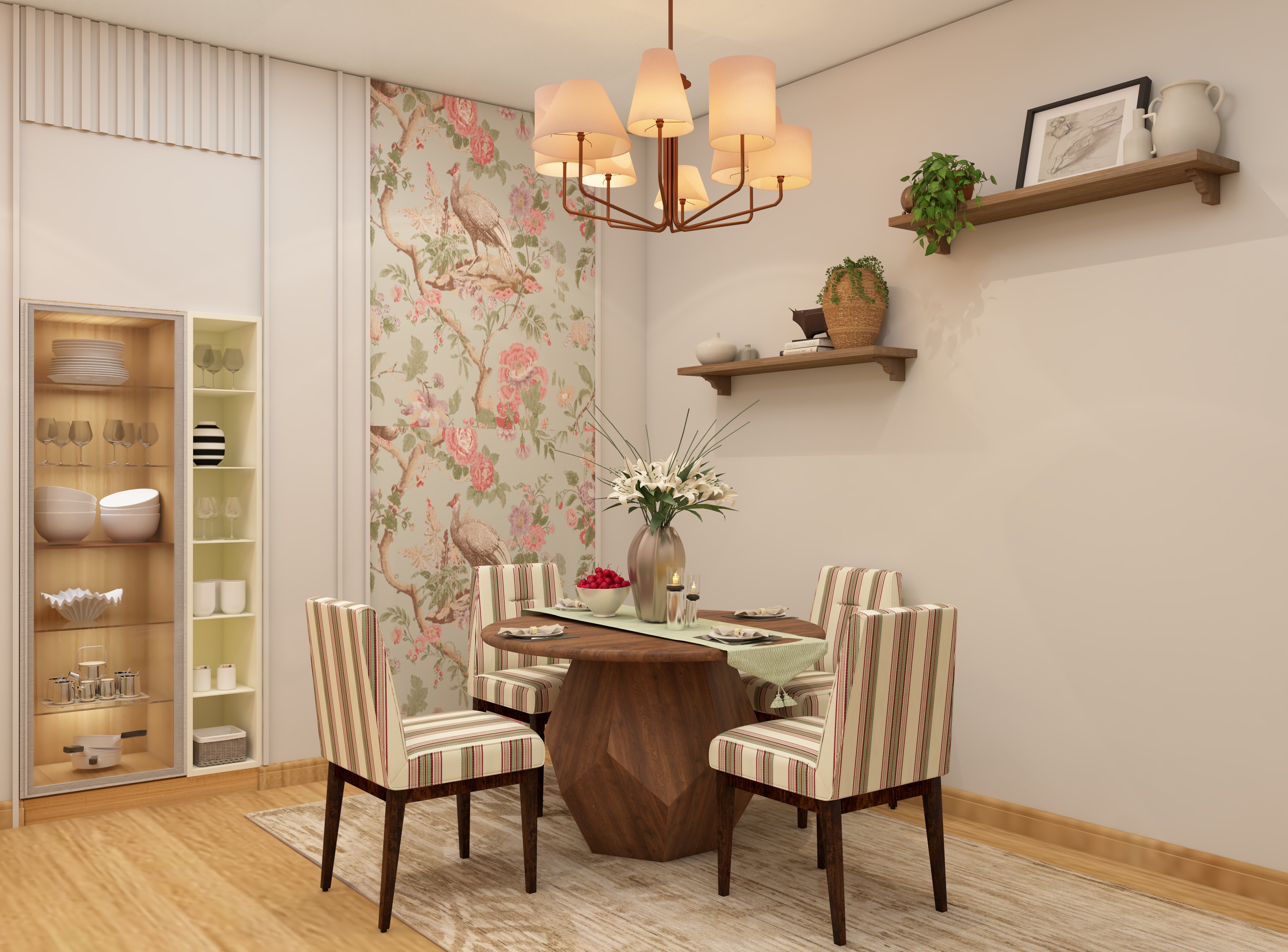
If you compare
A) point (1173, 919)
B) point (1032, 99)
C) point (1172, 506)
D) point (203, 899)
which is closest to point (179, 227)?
point (203, 899)

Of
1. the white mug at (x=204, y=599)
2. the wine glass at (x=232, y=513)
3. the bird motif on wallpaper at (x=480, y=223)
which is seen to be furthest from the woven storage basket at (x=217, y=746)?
the bird motif on wallpaper at (x=480, y=223)

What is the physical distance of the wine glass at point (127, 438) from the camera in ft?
13.1

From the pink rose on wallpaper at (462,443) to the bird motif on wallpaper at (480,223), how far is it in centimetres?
76

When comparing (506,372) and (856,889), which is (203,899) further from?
(506,372)

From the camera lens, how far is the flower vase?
347 cm

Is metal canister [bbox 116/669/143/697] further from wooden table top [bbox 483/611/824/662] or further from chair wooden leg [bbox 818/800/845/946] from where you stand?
chair wooden leg [bbox 818/800/845/946]

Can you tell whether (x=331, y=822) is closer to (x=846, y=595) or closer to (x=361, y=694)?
(x=361, y=694)

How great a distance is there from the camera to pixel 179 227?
13.8ft

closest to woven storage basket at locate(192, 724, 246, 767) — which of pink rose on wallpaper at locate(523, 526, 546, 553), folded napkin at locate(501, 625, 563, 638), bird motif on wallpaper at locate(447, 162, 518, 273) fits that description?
pink rose on wallpaper at locate(523, 526, 546, 553)

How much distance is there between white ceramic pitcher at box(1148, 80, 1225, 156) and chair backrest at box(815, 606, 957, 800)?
5.24 feet

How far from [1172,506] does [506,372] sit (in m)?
2.99

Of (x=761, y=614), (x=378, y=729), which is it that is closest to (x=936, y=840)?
(x=761, y=614)

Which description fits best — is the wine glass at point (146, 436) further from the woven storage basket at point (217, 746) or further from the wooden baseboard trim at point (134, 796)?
the wooden baseboard trim at point (134, 796)

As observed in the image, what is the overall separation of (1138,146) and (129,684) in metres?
4.05
